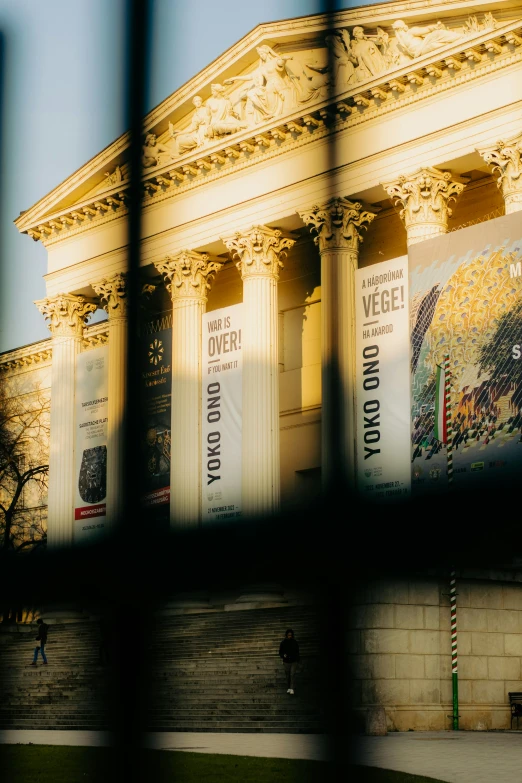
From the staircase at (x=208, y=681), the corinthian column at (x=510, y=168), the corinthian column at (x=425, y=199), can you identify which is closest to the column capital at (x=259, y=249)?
the corinthian column at (x=425, y=199)

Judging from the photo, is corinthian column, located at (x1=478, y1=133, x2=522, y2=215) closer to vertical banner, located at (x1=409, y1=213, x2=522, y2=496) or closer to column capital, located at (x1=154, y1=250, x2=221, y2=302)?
vertical banner, located at (x1=409, y1=213, x2=522, y2=496)

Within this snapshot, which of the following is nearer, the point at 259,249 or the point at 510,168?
the point at 510,168

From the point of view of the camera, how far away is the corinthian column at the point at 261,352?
29109mm

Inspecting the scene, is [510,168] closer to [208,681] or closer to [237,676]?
[237,676]

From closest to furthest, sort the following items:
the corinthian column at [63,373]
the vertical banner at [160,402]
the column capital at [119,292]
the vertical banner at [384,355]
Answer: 1. the column capital at [119,292]
2. the vertical banner at [384,355]
3. the vertical banner at [160,402]
4. the corinthian column at [63,373]

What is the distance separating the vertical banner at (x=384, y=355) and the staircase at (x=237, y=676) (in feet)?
11.5

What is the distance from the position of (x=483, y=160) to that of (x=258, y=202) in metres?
6.59

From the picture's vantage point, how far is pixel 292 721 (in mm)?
20359

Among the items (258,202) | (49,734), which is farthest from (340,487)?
(258,202)

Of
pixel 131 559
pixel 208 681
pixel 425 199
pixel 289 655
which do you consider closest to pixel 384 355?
pixel 425 199

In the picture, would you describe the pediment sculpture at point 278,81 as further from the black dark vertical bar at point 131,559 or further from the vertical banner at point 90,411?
the black dark vertical bar at point 131,559

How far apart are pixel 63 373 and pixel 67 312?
5.50ft

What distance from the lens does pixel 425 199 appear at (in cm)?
2681

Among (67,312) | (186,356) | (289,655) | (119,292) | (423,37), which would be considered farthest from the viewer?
(67,312)
